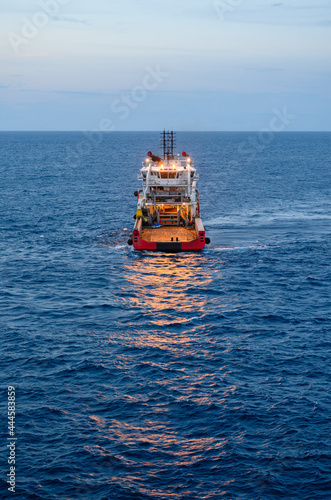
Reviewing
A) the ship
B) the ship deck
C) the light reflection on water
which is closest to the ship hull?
the ship deck

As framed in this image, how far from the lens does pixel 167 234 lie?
61375 mm

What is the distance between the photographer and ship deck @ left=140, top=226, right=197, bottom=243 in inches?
2315

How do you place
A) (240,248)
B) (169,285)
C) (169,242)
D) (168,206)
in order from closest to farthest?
Answer: (169,285)
(169,242)
(240,248)
(168,206)

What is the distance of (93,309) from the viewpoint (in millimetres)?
42344

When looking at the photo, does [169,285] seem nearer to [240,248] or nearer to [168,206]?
[240,248]

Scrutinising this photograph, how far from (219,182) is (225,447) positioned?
103867 millimetres

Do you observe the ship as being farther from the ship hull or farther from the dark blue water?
the dark blue water

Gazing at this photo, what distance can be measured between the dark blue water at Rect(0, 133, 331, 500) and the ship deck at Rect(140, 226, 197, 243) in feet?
7.66

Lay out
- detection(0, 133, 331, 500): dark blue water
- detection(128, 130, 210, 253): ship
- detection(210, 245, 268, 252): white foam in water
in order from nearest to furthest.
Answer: detection(0, 133, 331, 500): dark blue water → detection(210, 245, 268, 252): white foam in water → detection(128, 130, 210, 253): ship

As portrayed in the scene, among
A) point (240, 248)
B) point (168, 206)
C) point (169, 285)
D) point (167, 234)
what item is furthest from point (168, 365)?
point (168, 206)

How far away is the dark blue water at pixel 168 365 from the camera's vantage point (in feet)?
78.5

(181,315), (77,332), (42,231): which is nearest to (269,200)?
(42,231)

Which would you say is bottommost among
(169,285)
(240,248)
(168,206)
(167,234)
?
(169,285)

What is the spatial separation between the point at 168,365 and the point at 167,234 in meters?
29.3
